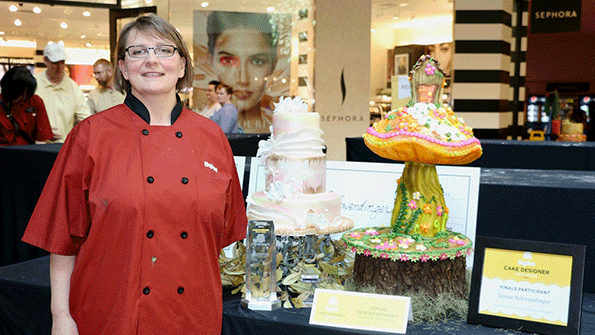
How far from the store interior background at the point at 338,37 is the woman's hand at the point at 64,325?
5480 mm

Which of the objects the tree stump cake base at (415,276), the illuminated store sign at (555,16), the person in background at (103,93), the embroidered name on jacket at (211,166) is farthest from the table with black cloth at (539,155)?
the illuminated store sign at (555,16)

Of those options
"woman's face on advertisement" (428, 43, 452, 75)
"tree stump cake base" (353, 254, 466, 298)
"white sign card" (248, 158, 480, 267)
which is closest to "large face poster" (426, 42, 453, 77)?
"woman's face on advertisement" (428, 43, 452, 75)

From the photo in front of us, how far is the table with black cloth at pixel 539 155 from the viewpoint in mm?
4449

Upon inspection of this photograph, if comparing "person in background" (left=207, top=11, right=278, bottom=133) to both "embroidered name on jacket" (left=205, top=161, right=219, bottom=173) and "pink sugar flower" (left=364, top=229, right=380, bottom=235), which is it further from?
"embroidered name on jacket" (left=205, top=161, right=219, bottom=173)

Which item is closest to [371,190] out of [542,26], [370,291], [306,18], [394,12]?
[370,291]

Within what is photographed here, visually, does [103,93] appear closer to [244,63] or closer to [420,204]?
[244,63]

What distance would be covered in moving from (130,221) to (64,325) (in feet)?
1.07

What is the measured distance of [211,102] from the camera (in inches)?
267

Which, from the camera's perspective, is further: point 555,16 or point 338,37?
point 555,16

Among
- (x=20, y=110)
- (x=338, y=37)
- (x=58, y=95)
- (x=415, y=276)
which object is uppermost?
(x=338, y=37)

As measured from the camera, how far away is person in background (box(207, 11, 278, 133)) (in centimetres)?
730

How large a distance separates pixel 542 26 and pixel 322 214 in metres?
7.52

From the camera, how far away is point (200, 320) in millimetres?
1521

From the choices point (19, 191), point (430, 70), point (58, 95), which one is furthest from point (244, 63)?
point (430, 70)
